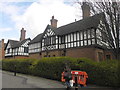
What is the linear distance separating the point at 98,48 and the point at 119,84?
9965mm

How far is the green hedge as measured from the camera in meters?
8.60

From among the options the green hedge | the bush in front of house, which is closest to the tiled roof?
the green hedge

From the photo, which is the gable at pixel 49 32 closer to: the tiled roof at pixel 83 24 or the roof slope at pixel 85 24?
the tiled roof at pixel 83 24

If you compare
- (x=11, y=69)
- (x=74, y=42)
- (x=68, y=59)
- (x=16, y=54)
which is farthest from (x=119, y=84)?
(x=16, y=54)

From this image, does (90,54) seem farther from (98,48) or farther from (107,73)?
(107,73)

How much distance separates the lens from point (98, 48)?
17859mm

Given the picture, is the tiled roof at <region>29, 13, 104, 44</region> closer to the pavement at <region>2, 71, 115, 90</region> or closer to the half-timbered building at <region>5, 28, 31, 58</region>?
the pavement at <region>2, 71, 115, 90</region>

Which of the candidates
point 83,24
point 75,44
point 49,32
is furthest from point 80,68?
point 49,32

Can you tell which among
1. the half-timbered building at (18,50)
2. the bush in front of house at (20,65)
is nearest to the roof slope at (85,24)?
the bush in front of house at (20,65)

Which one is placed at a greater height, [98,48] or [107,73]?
[98,48]

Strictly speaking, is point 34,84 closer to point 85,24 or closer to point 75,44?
point 75,44

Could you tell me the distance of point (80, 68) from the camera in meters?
10.9

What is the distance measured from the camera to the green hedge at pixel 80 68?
28.2 feet

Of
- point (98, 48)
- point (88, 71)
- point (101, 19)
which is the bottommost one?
point (88, 71)
